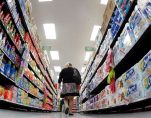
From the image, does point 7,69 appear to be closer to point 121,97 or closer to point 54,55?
point 121,97

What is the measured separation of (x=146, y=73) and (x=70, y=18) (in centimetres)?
653

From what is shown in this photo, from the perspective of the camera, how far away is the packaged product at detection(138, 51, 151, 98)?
1.69 meters

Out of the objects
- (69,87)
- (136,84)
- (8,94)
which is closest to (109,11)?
(136,84)

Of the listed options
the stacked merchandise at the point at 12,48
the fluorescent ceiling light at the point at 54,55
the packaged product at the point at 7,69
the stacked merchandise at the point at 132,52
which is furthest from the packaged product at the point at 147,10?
the fluorescent ceiling light at the point at 54,55

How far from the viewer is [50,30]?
30.0 ft

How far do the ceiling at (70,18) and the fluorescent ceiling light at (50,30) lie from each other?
152 millimetres

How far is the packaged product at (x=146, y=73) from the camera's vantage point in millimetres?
1691

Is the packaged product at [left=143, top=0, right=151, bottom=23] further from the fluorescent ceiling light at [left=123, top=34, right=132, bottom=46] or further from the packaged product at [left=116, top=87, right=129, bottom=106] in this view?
the packaged product at [left=116, top=87, right=129, bottom=106]

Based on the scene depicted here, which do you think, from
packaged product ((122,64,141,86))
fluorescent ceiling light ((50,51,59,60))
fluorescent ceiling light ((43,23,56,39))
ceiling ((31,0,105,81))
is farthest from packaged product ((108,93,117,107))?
fluorescent ceiling light ((50,51,59,60))

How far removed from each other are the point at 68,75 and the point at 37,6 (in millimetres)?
2822

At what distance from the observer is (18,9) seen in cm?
359

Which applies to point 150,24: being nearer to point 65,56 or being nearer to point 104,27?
point 104,27

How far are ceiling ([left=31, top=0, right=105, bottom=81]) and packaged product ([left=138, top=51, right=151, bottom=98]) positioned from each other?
211 inches

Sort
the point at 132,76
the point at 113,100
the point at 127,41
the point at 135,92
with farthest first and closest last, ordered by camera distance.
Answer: the point at 113,100 → the point at 127,41 → the point at 132,76 → the point at 135,92
